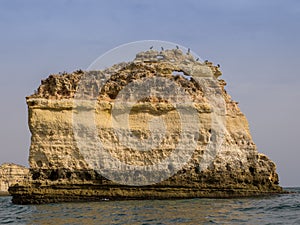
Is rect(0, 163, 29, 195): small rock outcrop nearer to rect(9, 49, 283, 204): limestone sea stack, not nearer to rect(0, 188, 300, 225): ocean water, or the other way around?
rect(9, 49, 283, 204): limestone sea stack

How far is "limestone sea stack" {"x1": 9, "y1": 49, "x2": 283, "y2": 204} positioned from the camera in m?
23.1

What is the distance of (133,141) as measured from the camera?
957 inches

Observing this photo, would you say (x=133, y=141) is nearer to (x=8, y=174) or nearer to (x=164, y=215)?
(x=164, y=215)

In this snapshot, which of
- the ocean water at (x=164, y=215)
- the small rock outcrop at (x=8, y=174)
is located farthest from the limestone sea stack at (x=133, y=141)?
the small rock outcrop at (x=8, y=174)

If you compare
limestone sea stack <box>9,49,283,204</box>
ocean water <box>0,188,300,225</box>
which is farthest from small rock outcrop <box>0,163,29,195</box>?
ocean water <box>0,188,300,225</box>

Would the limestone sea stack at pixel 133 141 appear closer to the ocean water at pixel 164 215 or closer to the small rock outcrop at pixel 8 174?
the ocean water at pixel 164 215

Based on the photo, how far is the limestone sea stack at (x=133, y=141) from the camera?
75.7 feet

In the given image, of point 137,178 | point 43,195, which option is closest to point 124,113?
point 137,178

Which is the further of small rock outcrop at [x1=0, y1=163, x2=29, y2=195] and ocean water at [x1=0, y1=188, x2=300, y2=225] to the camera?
small rock outcrop at [x1=0, y1=163, x2=29, y2=195]

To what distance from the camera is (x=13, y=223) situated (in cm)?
1514

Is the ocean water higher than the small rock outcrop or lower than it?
lower

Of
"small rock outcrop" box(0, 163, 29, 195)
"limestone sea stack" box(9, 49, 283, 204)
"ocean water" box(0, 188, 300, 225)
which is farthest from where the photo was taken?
"small rock outcrop" box(0, 163, 29, 195)

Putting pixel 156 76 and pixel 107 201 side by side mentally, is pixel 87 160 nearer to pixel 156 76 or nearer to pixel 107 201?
pixel 107 201

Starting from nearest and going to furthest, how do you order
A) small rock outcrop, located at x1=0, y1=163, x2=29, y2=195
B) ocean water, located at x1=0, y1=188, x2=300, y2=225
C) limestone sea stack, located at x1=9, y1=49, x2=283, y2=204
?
ocean water, located at x1=0, y1=188, x2=300, y2=225
limestone sea stack, located at x1=9, y1=49, x2=283, y2=204
small rock outcrop, located at x1=0, y1=163, x2=29, y2=195
